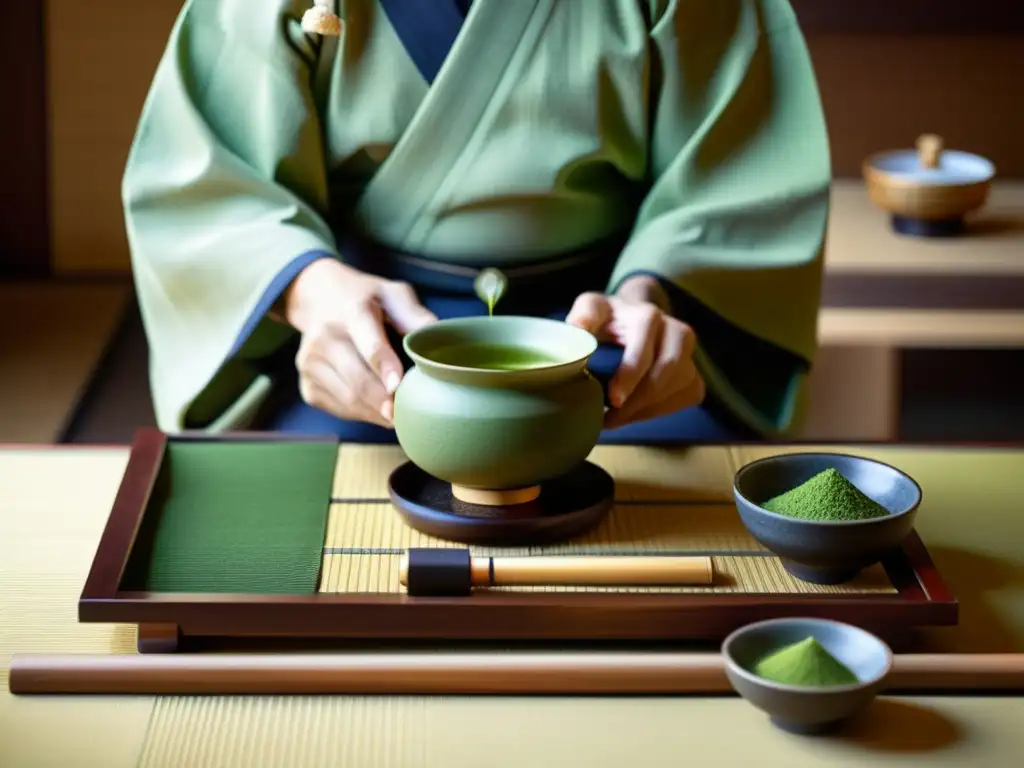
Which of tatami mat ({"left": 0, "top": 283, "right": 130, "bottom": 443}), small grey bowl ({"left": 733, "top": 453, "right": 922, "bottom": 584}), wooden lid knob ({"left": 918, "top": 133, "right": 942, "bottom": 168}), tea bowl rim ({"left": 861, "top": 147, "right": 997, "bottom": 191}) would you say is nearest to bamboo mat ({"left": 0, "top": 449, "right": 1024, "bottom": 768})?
small grey bowl ({"left": 733, "top": 453, "right": 922, "bottom": 584})

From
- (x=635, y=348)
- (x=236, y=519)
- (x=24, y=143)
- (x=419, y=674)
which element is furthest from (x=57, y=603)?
(x=24, y=143)

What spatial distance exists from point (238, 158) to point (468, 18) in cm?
32

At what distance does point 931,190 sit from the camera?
2.73m

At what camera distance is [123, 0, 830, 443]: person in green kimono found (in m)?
1.60

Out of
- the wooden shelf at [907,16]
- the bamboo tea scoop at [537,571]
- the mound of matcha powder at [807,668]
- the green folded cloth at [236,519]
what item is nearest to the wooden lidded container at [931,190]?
the wooden shelf at [907,16]

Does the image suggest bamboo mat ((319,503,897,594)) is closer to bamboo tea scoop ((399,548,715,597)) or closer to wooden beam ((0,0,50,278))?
bamboo tea scoop ((399,548,715,597))

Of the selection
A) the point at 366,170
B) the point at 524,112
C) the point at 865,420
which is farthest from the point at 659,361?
the point at 865,420

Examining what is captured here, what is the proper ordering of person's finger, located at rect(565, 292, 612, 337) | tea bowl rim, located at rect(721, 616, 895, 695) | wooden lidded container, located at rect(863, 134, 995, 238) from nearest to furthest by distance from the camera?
1. tea bowl rim, located at rect(721, 616, 895, 695)
2. person's finger, located at rect(565, 292, 612, 337)
3. wooden lidded container, located at rect(863, 134, 995, 238)

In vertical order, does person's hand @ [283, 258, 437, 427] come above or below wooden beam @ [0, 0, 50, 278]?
above

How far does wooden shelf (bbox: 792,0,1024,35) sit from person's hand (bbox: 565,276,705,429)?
1864mm

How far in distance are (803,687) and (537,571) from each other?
0.80ft

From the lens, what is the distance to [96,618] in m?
1.06

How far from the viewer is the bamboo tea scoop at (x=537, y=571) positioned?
3.46 feet

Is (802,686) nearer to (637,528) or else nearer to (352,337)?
(637,528)
